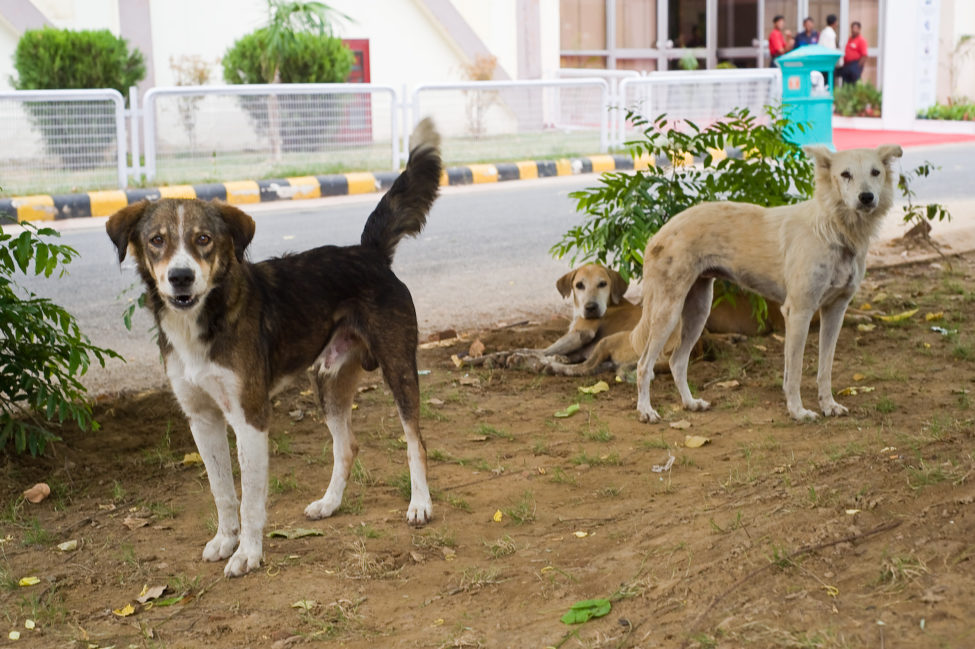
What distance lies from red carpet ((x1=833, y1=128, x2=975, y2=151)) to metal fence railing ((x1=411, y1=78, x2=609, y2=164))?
460 cm

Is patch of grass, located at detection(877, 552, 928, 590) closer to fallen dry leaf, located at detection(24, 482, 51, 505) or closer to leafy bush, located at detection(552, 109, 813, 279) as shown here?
fallen dry leaf, located at detection(24, 482, 51, 505)

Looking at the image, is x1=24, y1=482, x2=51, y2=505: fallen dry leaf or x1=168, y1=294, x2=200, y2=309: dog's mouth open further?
x1=24, y1=482, x2=51, y2=505: fallen dry leaf

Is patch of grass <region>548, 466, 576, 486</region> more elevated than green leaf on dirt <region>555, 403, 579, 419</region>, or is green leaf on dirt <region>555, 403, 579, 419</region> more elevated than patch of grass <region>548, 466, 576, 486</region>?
green leaf on dirt <region>555, 403, 579, 419</region>

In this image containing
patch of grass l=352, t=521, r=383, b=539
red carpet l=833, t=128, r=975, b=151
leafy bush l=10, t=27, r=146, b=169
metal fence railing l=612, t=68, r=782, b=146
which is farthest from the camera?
red carpet l=833, t=128, r=975, b=151

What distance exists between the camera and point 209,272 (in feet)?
12.4

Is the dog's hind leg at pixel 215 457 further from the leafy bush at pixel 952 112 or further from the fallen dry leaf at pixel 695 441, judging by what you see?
the leafy bush at pixel 952 112

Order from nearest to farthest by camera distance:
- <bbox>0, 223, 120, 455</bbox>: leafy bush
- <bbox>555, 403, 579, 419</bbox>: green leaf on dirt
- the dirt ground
Answer: 1. the dirt ground
2. <bbox>0, 223, 120, 455</bbox>: leafy bush
3. <bbox>555, 403, 579, 419</bbox>: green leaf on dirt

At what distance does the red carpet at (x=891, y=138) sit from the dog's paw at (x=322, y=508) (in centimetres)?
1531

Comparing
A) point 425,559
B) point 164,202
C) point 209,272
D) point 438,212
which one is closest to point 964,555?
point 425,559

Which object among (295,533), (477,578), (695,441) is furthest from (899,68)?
(477,578)

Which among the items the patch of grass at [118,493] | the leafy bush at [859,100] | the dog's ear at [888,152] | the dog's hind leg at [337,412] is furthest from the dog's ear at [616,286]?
the leafy bush at [859,100]

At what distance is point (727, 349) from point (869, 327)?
1.07 meters

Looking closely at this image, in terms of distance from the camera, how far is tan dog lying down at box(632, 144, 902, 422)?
5.47 metres

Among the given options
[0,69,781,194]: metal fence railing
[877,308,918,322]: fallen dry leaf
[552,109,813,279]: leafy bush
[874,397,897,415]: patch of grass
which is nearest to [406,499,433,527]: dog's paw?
[874,397,897,415]: patch of grass
